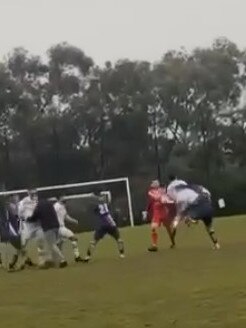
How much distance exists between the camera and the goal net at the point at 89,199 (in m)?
54.7

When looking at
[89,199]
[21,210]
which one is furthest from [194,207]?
[89,199]

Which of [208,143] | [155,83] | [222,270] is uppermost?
[155,83]

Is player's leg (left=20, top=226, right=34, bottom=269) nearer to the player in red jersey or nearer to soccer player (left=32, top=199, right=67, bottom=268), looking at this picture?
soccer player (left=32, top=199, right=67, bottom=268)

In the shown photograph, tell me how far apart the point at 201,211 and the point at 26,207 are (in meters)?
4.57

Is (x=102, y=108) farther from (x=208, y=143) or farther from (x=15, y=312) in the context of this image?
(x=15, y=312)

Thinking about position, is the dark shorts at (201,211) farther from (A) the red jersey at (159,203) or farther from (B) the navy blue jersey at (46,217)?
(B) the navy blue jersey at (46,217)

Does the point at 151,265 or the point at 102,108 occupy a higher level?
the point at 102,108

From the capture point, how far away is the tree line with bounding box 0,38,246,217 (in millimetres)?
78562

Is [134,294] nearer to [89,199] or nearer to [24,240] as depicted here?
[24,240]

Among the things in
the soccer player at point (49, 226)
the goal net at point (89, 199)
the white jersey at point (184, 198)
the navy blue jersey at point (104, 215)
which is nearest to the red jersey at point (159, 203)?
the white jersey at point (184, 198)

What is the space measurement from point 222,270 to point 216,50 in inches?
2614

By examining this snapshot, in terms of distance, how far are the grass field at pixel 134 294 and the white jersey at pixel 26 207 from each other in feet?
5.92

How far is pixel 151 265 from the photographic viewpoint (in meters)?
19.8

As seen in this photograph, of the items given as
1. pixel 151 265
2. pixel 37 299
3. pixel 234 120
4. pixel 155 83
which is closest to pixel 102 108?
pixel 155 83
